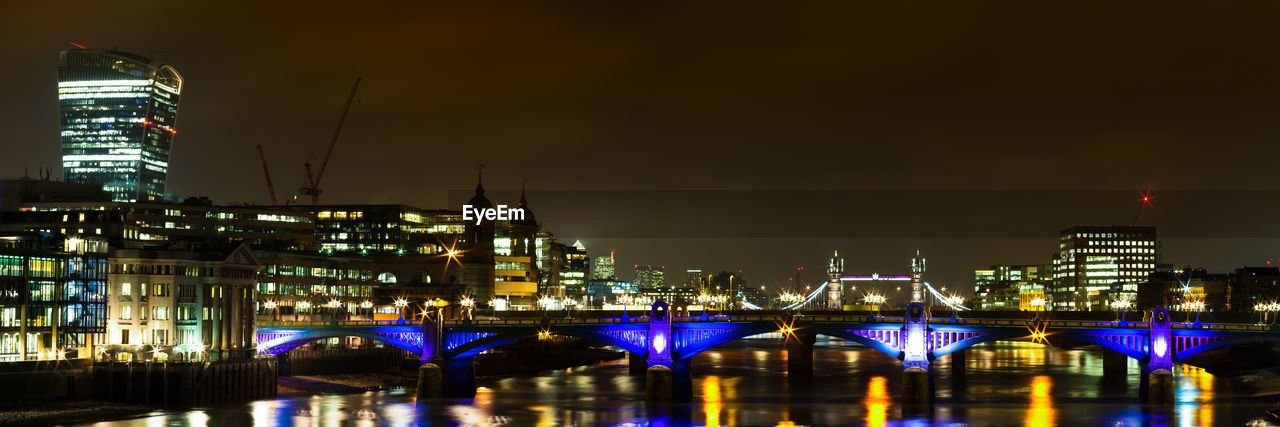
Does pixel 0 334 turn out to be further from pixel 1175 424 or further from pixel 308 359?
pixel 1175 424

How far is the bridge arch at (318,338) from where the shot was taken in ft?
466

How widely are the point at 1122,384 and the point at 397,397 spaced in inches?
3050

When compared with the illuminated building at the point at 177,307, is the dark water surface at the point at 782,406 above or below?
below

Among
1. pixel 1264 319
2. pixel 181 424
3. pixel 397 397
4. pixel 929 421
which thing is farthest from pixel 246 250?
pixel 1264 319

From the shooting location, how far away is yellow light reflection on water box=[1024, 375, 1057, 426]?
118312 mm

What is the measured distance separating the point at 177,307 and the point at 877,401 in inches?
2734

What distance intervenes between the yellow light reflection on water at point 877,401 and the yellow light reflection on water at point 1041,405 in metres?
12.1

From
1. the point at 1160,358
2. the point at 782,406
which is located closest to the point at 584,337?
the point at 782,406

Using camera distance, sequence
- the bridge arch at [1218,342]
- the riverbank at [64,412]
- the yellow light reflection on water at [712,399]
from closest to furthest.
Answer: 1. the riverbank at [64,412]
2. the yellow light reflection on water at [712,399]
3. the bridge arch at [1218,342]

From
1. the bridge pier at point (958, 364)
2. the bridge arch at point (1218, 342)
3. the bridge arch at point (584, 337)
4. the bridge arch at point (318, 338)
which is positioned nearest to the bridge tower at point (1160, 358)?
the bridge arch at point (1218, 342)

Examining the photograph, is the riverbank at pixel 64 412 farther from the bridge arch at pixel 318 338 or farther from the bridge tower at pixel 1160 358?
the bridge tower at pixel 1160 358

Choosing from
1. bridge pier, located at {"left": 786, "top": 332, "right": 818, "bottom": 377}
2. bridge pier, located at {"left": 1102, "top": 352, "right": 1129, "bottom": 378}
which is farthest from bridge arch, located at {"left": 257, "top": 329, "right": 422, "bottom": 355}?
bridge pier, located at {"left": 1102, "top": 352, "right": 1129, "bottom": 378}

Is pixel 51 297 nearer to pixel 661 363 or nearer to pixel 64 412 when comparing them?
pixel 64 412

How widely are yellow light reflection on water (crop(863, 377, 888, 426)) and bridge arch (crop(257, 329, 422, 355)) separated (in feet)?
145
